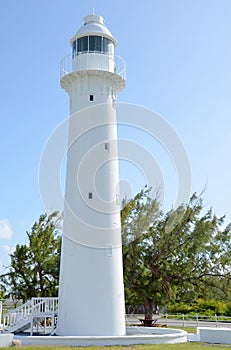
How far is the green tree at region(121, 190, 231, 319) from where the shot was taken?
24234mm

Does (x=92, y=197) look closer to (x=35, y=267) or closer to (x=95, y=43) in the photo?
(x=95, y=43)

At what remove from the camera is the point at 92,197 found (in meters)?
15.7

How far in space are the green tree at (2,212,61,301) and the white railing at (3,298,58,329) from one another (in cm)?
764

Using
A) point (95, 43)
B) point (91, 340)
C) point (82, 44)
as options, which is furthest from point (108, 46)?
point (91, 340)

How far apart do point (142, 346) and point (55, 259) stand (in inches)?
502

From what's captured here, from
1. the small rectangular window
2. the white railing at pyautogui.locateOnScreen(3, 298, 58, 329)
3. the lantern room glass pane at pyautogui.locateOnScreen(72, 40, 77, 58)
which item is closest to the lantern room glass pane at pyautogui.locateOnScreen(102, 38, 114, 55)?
the lantern room glass pane at pyautogui.locateOnScreen(72, 40, 77, 58)

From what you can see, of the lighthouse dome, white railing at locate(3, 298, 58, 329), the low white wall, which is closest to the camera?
the low white wall

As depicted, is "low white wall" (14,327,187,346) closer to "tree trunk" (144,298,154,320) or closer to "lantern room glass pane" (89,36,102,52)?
"tree trunk" (144,298,154,320)

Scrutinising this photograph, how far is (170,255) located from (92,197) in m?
11.1

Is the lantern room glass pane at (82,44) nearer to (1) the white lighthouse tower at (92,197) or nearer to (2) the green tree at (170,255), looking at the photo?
(1) the white lighthouse tower at (92,197)

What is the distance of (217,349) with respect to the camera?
1221cm

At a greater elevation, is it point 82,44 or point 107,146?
point 82,44

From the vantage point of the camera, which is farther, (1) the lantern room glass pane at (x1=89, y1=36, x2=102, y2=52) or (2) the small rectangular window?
(1) the lantern room glass pane at (x1=89, y1=36, x2=102, y2=52)

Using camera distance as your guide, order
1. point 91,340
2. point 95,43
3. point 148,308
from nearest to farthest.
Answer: point 91,340 < point 95,43 < point 148,308
